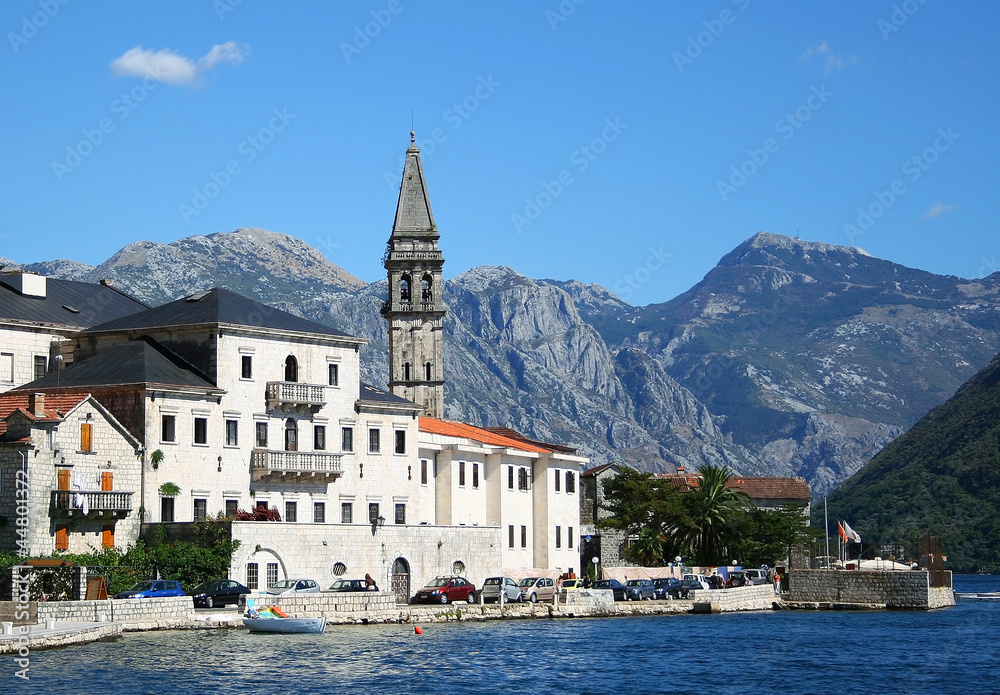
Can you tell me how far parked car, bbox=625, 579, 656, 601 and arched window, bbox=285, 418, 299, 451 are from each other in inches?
835

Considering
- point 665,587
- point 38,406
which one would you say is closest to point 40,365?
point 38,406

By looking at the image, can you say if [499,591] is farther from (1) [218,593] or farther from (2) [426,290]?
(2) [426,290]

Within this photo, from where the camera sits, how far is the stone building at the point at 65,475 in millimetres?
64438

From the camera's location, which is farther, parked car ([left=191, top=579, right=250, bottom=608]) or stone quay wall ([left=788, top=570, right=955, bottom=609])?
stone quay wall ([left=788, top=570, right=955, bottom=609])

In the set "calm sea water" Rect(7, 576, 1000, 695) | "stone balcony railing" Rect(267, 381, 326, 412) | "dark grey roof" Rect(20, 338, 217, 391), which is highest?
"dark grey roof" Rect(20, 338, 217, 391)

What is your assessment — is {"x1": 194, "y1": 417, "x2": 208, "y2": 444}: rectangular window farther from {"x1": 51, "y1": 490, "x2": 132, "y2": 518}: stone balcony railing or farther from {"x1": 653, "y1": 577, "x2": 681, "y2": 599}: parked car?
{"x1": 653, "y1": 577, "x2": 681, "y2": 599}: parked car

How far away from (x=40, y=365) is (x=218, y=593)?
66.6 ft

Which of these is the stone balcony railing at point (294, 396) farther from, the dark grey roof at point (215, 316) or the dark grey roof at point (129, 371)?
the dark grey roof at point (129, 371)

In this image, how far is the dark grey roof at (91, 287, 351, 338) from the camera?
252 feet

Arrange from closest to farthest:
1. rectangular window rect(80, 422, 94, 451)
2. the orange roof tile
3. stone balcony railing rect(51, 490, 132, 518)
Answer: stone balcony railing rect(51, 490, 132, 518) < rectangular window rect(80, 422, 94, 451) < the orange roof tile

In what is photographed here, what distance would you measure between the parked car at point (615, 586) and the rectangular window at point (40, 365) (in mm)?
32059

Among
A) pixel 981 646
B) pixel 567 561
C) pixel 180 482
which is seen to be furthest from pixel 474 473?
pixel 981 646

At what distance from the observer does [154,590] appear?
63.2 meters

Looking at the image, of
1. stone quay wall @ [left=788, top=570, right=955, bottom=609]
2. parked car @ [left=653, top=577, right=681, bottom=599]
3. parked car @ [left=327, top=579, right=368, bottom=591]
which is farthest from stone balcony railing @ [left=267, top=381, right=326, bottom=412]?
stone quay wall @ [left=788, top=570, right=955, bottom=609]
